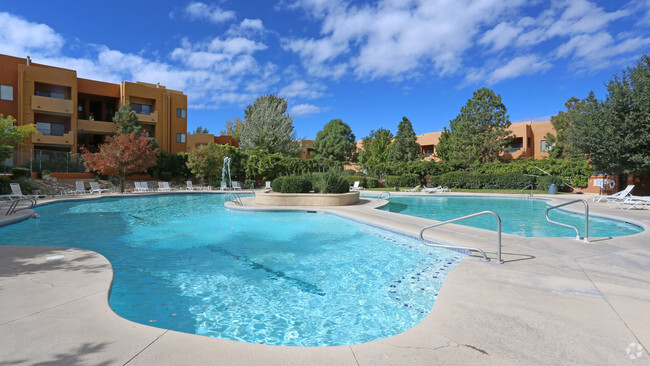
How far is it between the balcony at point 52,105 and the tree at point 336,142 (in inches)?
1380

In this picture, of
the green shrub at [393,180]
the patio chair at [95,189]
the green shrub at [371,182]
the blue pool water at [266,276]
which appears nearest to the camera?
the blue pool water at [266,276]

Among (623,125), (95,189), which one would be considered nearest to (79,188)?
(95,189)

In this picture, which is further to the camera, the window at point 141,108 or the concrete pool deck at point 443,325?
the window at point 141,108

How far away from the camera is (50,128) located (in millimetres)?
29719

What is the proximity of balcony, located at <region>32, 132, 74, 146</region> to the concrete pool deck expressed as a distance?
101 feet

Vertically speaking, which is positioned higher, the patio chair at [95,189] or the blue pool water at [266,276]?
the patio chair at [95,189]

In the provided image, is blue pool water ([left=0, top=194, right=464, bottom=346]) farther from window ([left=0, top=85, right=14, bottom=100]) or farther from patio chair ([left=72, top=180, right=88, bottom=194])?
window ([left=0, top=85, right=14, bottom=100])

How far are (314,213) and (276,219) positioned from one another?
1900 millimetres

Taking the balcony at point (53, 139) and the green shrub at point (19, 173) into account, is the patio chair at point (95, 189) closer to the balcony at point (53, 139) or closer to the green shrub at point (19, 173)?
the green shrub at point (19, 173)

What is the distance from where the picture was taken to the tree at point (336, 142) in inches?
2254

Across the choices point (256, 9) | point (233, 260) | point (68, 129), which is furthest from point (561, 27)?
point (68, 129)

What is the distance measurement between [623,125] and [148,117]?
40.0 meters

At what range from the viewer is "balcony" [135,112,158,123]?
3362 cm

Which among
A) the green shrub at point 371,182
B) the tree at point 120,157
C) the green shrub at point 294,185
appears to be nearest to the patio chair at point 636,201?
the green shrub at point 294,185
